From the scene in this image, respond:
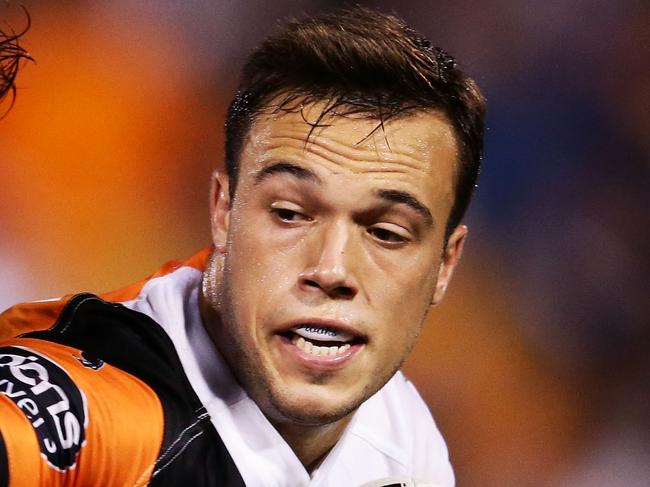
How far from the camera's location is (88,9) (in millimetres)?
2256

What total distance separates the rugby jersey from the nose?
210 millimetres

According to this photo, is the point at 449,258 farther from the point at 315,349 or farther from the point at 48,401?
the point at 48,401

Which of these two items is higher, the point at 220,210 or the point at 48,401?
the point at 220,210

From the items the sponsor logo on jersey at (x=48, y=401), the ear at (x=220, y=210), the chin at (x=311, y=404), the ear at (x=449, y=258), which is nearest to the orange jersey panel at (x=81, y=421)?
the sponsor logo on jersey at (x=48, y=401)

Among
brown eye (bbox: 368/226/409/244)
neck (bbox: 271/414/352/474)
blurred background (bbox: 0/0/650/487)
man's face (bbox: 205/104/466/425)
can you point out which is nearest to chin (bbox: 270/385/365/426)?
man's face (bbox: 205/104/466/425)

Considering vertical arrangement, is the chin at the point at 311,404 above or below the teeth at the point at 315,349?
below

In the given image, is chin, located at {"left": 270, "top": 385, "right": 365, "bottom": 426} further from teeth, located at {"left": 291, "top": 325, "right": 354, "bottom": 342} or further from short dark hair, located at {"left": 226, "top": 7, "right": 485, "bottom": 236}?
short dark hair, located at {"left": 226, "top": 7, "right": 485, "bottom": 236}

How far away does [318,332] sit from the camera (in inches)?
50.1

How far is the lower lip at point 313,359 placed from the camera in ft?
4.16

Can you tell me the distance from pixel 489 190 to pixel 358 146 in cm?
117

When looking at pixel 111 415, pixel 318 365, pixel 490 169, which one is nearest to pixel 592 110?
pixel 490 169

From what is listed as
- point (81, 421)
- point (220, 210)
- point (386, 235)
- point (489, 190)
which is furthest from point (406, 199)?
point (489, 190)

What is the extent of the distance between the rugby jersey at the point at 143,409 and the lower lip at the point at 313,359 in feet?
0.42

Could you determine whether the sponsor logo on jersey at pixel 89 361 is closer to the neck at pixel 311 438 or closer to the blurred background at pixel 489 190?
the neck at pixel 311 438
